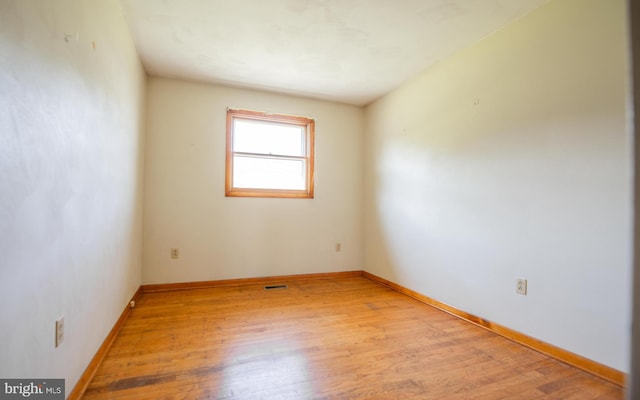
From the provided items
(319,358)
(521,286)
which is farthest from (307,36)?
(521,286)

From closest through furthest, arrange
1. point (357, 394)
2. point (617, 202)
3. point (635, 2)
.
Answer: point (635, 2) → point (357, 394) → point (617, 202)

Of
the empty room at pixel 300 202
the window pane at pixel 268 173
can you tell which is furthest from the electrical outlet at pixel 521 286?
the window pane at pixel 268 173

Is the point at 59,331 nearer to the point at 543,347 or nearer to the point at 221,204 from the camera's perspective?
the point at 221,204

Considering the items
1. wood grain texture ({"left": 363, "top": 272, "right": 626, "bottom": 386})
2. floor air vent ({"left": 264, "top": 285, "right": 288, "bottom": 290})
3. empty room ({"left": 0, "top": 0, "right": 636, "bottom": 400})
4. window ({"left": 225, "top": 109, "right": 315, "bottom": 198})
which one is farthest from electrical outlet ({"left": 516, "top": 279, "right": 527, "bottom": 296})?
window ({"left": 225, "top": 109, "right": 315, "bottom": 198})

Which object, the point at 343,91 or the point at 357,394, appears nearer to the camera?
the point at 357,394

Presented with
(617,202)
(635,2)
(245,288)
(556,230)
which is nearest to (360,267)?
(245,288)

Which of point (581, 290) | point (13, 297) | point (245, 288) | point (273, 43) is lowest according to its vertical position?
point (245, 288)

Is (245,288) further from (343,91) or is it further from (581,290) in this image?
(581,290)

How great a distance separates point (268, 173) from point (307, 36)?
1.71 meters

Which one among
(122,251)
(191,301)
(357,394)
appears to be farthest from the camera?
(191,301)

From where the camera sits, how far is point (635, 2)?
331 mm

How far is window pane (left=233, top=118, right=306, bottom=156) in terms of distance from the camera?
347 centimetres

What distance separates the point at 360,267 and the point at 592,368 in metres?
2.54

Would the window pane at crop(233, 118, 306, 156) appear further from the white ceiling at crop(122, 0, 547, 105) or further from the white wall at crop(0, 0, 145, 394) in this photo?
the white wall at crop(0, 0, 145, 394)
